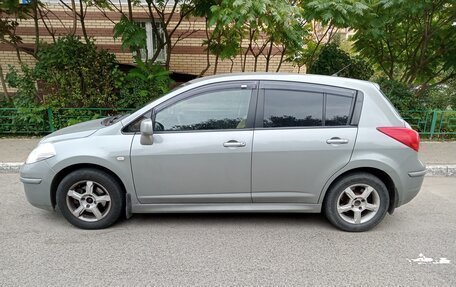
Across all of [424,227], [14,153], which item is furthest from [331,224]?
[14,153]

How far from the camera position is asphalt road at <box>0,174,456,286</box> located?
2.73 metres

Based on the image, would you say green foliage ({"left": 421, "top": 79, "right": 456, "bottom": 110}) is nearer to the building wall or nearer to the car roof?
the building wall

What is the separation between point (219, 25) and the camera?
5695 millimetres

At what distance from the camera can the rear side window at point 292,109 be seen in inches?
134

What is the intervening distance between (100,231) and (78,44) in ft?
17.4

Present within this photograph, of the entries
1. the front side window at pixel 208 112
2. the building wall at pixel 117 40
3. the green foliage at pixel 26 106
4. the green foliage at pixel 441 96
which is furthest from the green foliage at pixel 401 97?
the green foliage at pixel 26 106

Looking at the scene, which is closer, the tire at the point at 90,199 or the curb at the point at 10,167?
the tire at the point at 90,199

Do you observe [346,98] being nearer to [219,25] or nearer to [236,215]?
[236,215]

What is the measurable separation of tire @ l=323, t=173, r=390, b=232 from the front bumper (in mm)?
2972

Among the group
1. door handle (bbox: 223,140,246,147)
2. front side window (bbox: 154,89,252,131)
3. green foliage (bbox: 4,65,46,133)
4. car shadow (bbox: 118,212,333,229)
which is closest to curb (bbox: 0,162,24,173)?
green foliage (bbox: 4,65,46,133)

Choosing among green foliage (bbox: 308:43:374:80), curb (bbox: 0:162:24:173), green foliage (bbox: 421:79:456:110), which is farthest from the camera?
green foliage (bbox: 308:43:374:80)

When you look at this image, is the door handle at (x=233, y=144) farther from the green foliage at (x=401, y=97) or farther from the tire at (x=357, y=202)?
the green foliage at (x=401, y=97)

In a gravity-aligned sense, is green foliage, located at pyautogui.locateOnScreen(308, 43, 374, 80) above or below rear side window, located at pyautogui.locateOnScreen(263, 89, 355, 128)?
above

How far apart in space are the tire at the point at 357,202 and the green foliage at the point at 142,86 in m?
4.91
